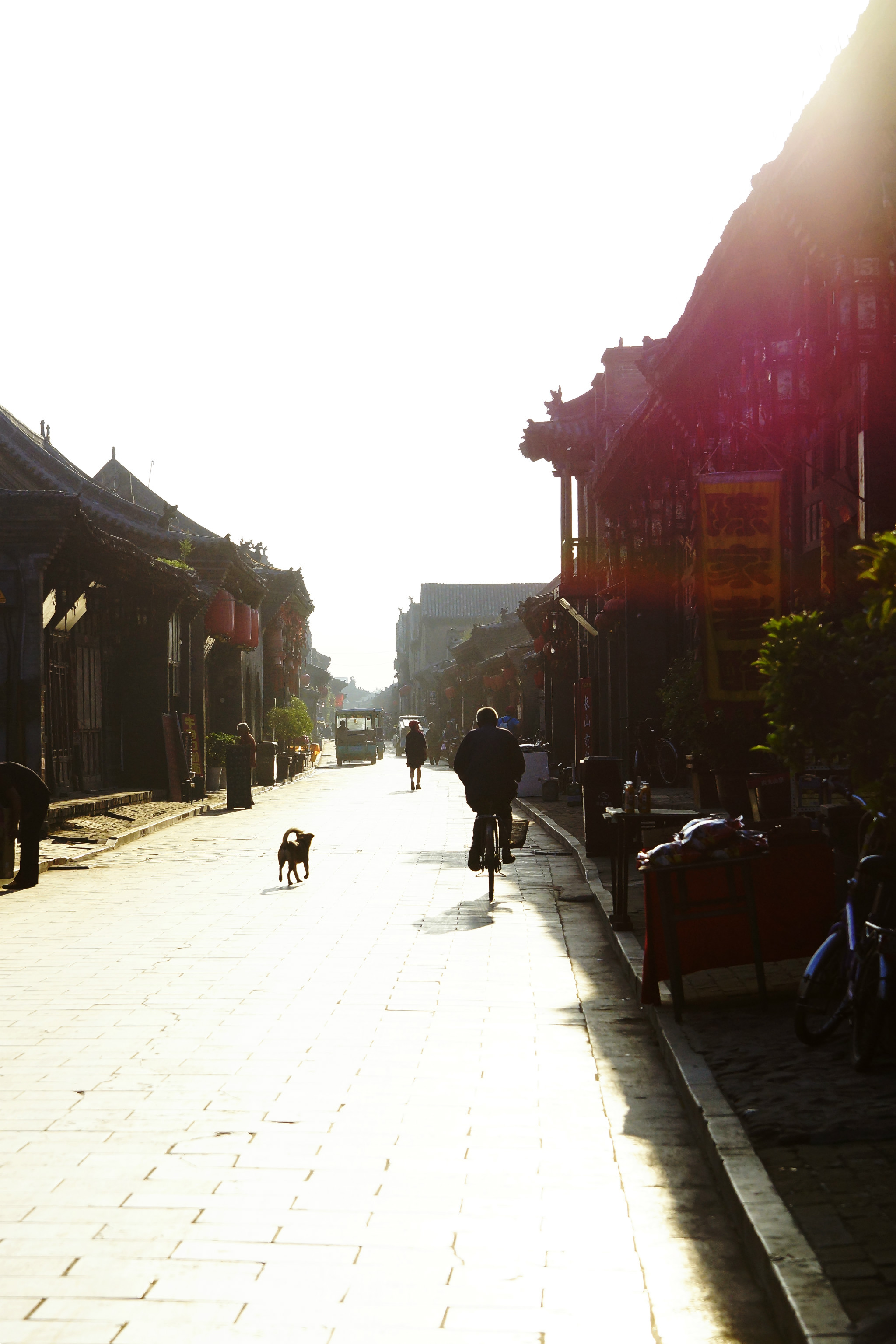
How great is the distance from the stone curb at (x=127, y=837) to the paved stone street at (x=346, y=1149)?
19.2 ft

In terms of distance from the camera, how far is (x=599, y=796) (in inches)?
618

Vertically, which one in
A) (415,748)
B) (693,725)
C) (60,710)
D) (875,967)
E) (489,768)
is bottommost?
(875,967)

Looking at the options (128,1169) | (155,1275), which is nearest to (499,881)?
(128,1169)

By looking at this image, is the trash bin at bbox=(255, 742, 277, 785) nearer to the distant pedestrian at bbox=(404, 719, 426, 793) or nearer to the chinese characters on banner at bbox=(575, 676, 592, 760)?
the distant pedestrian at bbox=(404, 719, 426, 793)

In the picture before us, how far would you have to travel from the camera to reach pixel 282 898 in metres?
13.6

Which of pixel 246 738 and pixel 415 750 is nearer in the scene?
pixel 246 738

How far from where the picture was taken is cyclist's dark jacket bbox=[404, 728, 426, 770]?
3784cm

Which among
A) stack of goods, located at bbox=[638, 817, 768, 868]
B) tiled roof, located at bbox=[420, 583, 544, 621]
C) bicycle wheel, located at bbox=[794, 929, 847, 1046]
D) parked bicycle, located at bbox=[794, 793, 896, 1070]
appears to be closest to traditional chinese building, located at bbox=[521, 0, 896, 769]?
stack of goods, located at bbox=[638, 817, 768, 868]

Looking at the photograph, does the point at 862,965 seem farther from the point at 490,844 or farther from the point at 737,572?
the point at 490,844

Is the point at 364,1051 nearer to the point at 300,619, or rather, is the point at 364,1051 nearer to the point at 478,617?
the point at 300,619

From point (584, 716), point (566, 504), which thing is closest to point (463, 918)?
point (584, 716)

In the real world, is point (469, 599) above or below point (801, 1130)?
above

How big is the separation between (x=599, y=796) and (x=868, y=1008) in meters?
9.82

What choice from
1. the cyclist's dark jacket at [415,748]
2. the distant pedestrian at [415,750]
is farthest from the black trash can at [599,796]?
the cyclist's dark jacket at [415,748]
